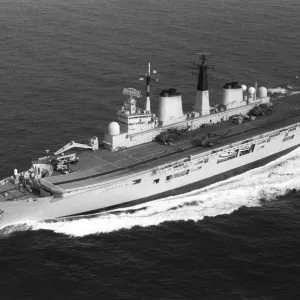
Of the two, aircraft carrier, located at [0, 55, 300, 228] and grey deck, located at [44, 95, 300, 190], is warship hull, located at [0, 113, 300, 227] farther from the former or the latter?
grey deck, located at [44, 95, 300, 190]

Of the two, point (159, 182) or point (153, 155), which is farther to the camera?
point (153, 155)

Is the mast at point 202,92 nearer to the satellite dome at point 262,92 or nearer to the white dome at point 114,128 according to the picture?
the satellite dome at point 262,92

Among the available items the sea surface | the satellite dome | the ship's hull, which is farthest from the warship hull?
the satellite dome

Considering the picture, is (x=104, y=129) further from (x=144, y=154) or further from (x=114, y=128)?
(x=144, y=154)

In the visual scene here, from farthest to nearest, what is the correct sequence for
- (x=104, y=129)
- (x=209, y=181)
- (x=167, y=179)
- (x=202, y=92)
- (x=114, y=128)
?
1. (x=104, y=129)
2. (x=202, y=92)
3. (x=209, y=181)
4. (x=114, y=128)
5. (x=167, y=179)

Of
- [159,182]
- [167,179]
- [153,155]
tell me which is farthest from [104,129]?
[159,182]

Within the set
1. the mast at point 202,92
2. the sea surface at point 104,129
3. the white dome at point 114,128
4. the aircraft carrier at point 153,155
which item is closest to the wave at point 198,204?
the sea surface at point 104,129

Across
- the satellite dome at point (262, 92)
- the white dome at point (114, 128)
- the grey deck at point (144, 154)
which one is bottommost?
the grey deck at point (144, 154)
